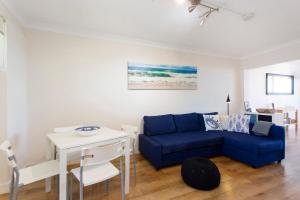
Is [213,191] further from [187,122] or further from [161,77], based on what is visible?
[161,77]

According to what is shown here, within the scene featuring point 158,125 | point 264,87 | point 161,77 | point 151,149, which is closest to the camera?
point 151,149

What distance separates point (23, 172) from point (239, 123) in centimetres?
370

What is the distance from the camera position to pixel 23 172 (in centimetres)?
157

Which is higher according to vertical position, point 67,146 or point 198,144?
point 67,146

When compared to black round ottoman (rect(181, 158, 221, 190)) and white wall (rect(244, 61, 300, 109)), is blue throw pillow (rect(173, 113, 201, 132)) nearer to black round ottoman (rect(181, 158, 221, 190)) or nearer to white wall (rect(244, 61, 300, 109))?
black round ottoman (rect(181, 158, 221, 190))

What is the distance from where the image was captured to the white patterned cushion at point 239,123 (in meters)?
3.25

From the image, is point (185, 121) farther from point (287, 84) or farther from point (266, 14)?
point (287, 84)

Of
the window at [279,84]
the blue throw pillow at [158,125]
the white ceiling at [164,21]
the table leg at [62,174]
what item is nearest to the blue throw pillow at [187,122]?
the blue throw pillow at [158,125]

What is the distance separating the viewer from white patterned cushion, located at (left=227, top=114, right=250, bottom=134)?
3.25m

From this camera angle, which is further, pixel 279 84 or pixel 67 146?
pixel 279 84

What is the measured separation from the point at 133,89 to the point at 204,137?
1702mm

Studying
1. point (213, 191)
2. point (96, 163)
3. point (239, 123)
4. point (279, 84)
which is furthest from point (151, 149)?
point (279, 84)

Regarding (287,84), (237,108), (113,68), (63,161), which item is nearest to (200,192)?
(63,161)

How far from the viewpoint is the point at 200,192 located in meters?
1.95
